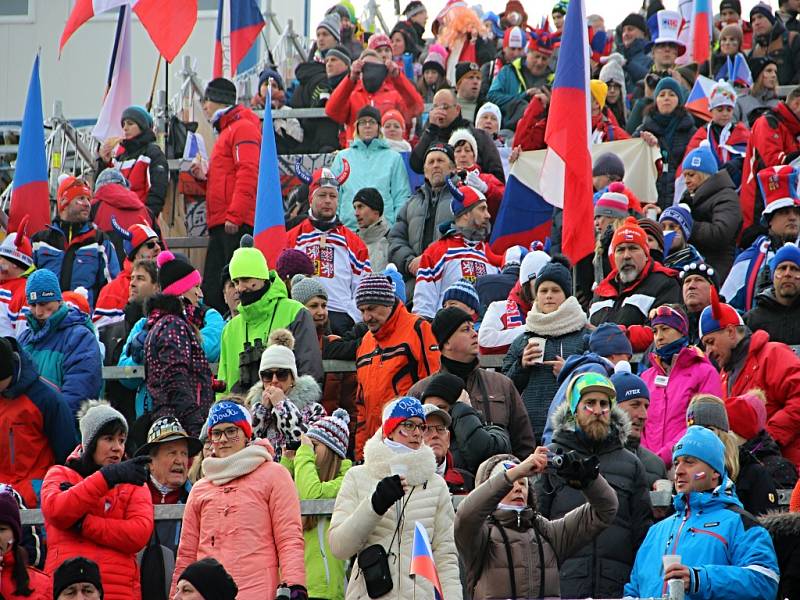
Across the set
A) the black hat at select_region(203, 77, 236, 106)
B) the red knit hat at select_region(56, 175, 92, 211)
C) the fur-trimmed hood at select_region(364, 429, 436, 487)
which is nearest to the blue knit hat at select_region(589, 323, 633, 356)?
the fur-trimmed hood at select_region(364, 429, 436, 487)

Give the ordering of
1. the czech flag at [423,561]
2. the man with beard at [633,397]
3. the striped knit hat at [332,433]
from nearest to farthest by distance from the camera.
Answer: the czech flag at [423,561], the striped knit hat at [332,433], the man with beard at [633,397]

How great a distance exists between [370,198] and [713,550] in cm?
836

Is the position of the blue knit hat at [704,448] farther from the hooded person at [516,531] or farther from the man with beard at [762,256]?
the man with beard at [762,256]

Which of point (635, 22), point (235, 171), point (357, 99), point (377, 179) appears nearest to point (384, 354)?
point (377, 179)

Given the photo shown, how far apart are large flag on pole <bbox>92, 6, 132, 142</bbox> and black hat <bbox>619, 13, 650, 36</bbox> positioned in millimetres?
6301

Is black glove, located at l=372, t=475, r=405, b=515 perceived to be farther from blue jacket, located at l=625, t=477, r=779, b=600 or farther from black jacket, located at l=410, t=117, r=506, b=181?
black jacket, located at l=410, t=117, r=506, b=181

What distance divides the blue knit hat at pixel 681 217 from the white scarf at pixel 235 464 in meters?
6.55

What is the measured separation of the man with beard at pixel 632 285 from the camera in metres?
15.0

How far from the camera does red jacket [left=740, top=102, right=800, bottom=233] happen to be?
18828mm

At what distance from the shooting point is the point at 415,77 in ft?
85.5

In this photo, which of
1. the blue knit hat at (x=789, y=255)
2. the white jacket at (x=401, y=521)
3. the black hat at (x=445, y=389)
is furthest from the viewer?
the blue knit hat at (x=789, y=255)

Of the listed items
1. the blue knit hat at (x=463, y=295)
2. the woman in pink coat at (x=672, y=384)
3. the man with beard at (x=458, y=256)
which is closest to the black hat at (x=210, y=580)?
the woman in pink coat at (x=672, y=384)

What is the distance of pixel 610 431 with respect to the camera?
38.1 ft

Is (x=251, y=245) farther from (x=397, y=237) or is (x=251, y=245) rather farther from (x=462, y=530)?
(x=462, y=530)
